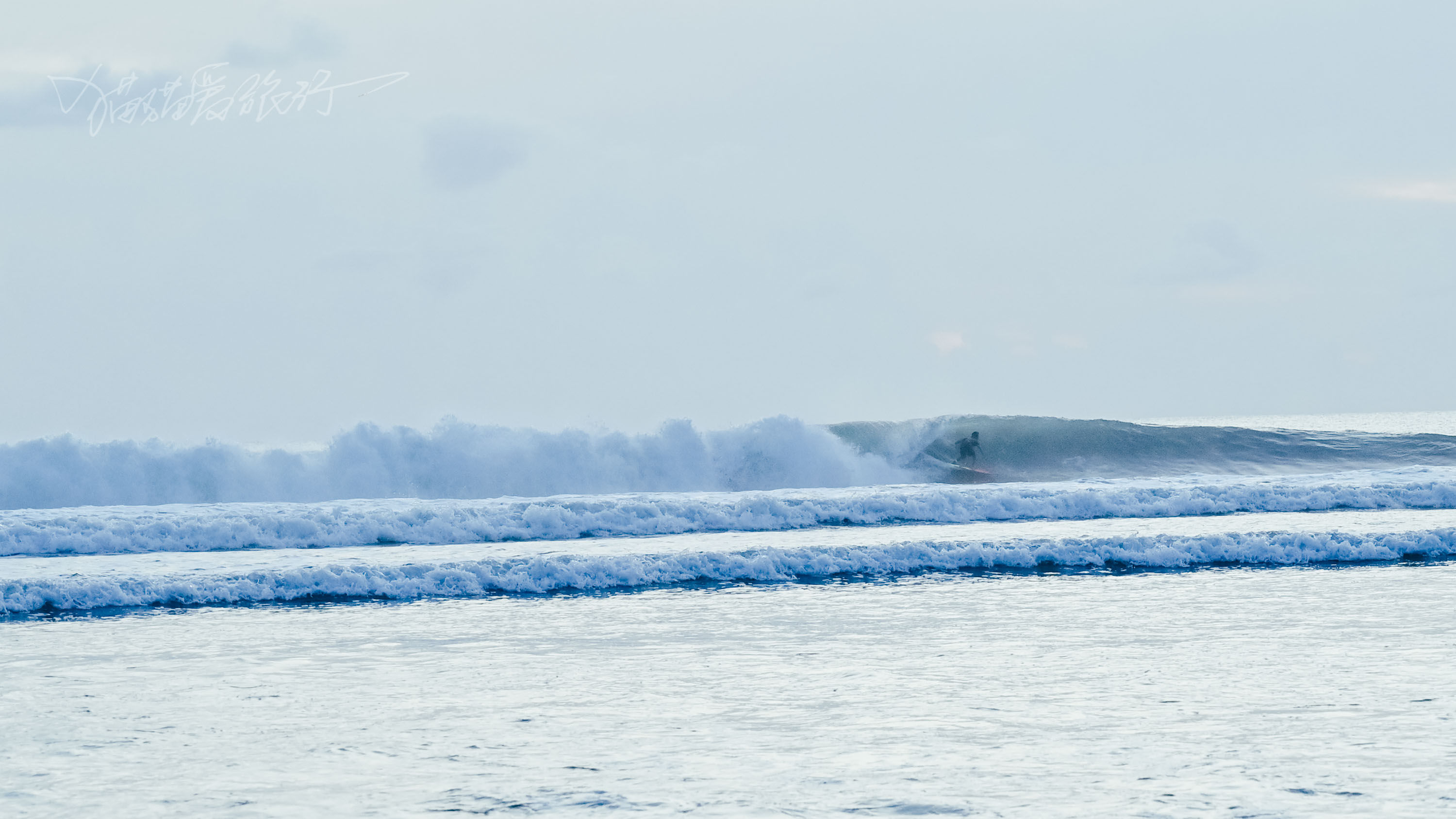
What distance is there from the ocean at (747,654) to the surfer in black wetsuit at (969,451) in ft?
26.9

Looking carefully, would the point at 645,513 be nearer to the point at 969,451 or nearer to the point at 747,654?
the point at 747,654

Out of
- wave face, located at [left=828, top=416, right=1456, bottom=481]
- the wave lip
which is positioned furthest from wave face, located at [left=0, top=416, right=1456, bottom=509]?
the wave lip

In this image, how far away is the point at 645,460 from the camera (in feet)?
67.8

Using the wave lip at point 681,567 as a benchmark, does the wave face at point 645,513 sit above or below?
above

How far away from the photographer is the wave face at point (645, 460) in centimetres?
1827

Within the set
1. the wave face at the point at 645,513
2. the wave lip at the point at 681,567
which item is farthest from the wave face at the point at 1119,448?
the wave lip at the point at 681,567

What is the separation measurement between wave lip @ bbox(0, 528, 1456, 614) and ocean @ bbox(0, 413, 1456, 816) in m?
0.04

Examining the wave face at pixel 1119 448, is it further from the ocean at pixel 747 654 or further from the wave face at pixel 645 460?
the ocean at pixel 747 654

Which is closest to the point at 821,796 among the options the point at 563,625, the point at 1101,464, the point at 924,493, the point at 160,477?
the point at 563,625

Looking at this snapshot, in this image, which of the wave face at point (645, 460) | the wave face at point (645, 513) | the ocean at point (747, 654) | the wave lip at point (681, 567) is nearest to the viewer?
the ocean at point (747, 654)

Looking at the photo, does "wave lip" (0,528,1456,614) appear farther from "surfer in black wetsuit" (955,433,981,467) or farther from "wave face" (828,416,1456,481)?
"surfer in black wetsuit" (955,433,981,467)

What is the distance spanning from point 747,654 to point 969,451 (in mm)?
18808

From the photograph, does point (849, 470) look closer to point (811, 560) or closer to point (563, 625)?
point (811, 560)

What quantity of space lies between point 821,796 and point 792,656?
2.41m
